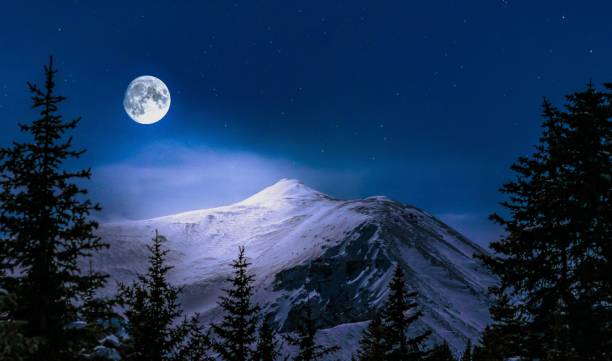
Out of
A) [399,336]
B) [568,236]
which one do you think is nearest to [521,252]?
[568,236]

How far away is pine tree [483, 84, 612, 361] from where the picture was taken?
9.13 meters

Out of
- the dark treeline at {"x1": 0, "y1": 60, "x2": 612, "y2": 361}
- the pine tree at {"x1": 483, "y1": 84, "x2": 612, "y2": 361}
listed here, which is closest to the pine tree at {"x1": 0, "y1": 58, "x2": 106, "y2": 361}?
the dark treeline at {"x1": 0, "y1": 60, "x2": 612, "y2": 361}

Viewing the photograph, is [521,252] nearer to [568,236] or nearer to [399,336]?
[568,236]

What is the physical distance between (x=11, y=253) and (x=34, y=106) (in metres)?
2.84

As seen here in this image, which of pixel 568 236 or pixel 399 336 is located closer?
pixel 568 236

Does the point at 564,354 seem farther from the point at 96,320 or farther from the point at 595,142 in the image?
the point at 96,320

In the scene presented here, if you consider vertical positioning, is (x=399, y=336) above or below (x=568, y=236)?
below

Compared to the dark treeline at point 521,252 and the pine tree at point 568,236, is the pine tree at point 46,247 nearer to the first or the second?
the dark treeline at point 521,252

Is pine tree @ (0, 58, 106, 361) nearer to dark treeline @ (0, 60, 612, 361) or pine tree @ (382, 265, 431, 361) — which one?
dark treeline @ (0, 60, 612, 361)

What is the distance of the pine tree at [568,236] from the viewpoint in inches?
360

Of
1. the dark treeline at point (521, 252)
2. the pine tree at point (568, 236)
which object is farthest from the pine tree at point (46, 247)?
the pine tree at point (568, 236)

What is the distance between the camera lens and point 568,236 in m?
10.4

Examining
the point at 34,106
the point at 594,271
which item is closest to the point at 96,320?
the point at 34,106

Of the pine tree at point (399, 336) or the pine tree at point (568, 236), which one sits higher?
the pine tree at point (568, 236)
